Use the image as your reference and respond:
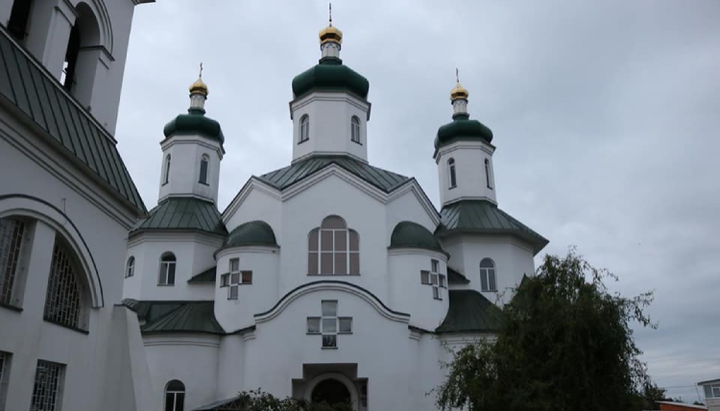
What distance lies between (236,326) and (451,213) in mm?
10762

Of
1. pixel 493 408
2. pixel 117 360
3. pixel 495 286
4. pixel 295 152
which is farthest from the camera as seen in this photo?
pixel 295 152

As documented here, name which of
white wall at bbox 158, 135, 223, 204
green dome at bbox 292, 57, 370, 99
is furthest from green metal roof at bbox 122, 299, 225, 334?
green dome at bbox 292, 57, 370, 99

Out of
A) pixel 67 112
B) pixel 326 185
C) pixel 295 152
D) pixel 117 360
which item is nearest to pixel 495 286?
pixel 326 185

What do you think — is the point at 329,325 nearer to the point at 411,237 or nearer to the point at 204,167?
the point at 411,237

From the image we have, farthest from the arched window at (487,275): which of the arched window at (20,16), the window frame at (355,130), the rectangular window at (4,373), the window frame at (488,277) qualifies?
the rectangular window at (4,373)

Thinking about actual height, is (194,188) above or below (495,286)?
above

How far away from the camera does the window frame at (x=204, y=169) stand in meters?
27.7

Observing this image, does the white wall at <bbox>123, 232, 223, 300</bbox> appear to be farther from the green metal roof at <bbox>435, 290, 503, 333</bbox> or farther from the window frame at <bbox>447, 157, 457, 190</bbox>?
the window frame at <bbox>447, 157, 457, 190</bbox>

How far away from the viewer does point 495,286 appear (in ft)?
79.0

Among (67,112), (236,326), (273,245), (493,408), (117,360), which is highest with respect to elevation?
(273,245)

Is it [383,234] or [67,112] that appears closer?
[67,112]

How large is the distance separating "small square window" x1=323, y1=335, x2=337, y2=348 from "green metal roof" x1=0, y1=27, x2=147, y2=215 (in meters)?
9.75

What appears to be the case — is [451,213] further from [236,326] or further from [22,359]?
[22,359]

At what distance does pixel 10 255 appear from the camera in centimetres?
796
